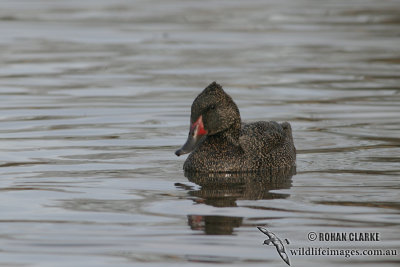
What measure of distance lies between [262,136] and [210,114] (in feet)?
2.79

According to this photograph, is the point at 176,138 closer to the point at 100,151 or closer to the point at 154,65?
the point at 100,151

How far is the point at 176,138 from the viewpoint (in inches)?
527

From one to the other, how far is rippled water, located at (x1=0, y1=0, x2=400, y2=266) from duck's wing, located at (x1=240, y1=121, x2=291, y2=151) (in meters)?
0.39

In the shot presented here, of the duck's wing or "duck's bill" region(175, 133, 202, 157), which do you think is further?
the duck's wing

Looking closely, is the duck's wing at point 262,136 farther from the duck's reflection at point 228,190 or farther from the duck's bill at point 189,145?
the duck's bill at point 189,145

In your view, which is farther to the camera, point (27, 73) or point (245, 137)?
point (27, 73)

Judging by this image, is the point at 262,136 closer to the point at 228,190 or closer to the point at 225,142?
the point at 225,142

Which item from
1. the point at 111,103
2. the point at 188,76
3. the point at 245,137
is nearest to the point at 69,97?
the point at 111,103

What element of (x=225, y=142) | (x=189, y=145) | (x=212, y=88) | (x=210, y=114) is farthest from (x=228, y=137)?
(x=189, y=145)

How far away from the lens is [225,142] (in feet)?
37.2

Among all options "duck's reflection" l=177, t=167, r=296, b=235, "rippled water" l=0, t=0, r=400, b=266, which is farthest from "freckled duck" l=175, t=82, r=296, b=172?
"rippled water" l=0, t=0, r=400, b=266

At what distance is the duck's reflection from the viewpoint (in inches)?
343

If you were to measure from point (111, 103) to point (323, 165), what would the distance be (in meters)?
5.54
